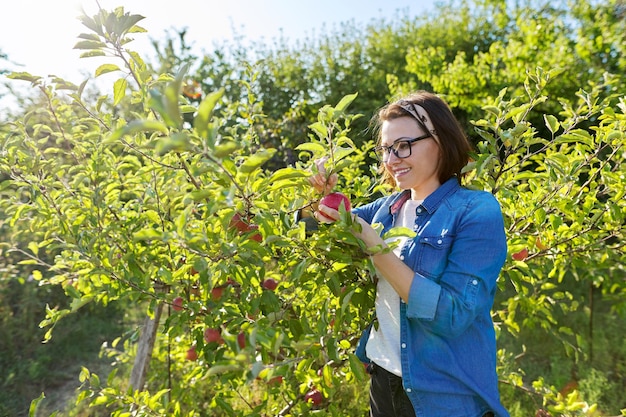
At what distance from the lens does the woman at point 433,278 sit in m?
1.12

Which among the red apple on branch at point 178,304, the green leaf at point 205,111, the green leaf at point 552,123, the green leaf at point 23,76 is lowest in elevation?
the red apple on branch at point 178,304

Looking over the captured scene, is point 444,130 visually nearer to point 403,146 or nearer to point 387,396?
point 403,146

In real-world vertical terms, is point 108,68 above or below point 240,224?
above

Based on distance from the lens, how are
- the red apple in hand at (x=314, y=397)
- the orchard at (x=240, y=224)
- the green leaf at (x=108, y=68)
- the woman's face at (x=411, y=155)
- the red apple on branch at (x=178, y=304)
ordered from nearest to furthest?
the orchard at (x=240, y=224), the green leaf at (x=108, y=68), the woman's face at (x=411, y=155), the red apple on branch at (x=178, y=304), the red apple in hand at (x=314, y=397)

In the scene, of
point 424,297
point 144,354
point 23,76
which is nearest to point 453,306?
point 424,297

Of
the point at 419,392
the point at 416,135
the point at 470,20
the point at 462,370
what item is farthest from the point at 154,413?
the point at 470,20

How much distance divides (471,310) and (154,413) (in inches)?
48.0

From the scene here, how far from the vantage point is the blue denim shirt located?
3.67 feet

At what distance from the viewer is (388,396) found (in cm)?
136

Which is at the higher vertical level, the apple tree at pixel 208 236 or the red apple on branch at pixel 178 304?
the apple tree at pixel 208 236

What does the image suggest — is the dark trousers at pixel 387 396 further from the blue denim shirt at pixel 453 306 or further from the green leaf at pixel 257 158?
the green leaf at pixel 257 158

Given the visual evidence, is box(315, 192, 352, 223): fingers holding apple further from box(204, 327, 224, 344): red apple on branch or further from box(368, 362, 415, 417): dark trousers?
box(204, 327, 224, 344): red apple on branch

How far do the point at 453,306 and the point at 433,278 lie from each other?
104 mm

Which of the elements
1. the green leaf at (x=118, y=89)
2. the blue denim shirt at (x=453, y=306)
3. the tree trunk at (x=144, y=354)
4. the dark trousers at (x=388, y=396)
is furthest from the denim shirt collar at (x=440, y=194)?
the tree trunk at (x=144, y=354)
